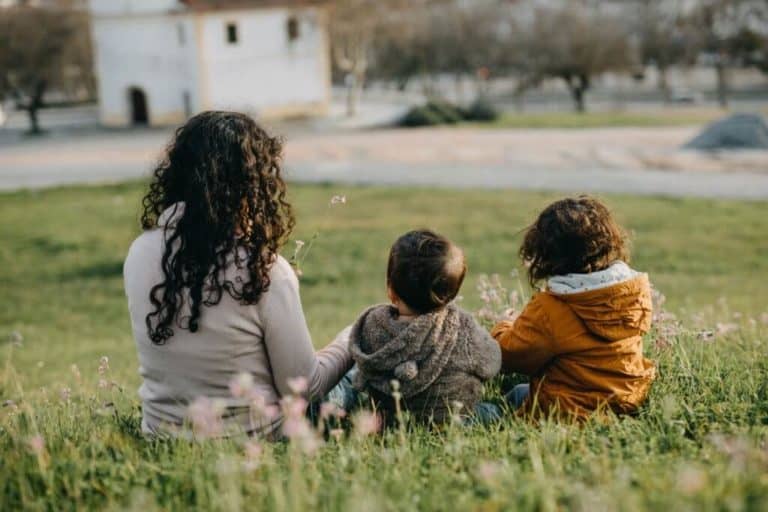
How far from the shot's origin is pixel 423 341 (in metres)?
3.07

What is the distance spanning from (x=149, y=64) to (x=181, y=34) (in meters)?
1.95

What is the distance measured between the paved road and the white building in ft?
16.5

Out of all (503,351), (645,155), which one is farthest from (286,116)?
(503,351)

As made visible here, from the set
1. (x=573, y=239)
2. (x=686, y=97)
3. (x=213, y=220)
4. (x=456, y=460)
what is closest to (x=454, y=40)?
(x=686, y=97)

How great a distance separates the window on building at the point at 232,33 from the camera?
1398 inches

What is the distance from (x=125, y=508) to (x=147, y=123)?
3649 cm

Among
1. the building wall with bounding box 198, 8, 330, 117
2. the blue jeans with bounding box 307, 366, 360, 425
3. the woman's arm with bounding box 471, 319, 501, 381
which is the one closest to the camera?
the woman's arm with bounding box 471, 319, 501, 381

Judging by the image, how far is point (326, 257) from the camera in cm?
1219

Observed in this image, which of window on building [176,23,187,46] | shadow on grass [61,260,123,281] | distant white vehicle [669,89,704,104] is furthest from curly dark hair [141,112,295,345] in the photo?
distant white vehicle [669,89,704,104]

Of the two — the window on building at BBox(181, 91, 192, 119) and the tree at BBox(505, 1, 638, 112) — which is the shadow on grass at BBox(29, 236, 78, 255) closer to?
the window on building at BBox(181, 91, 192, 119)

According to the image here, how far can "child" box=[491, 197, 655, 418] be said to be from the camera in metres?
3.22

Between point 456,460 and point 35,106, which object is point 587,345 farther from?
point 35,106

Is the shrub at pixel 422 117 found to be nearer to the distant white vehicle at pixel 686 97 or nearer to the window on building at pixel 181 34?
the window on building at pixel 181 34

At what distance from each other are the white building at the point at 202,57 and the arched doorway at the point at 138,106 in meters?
0.04
